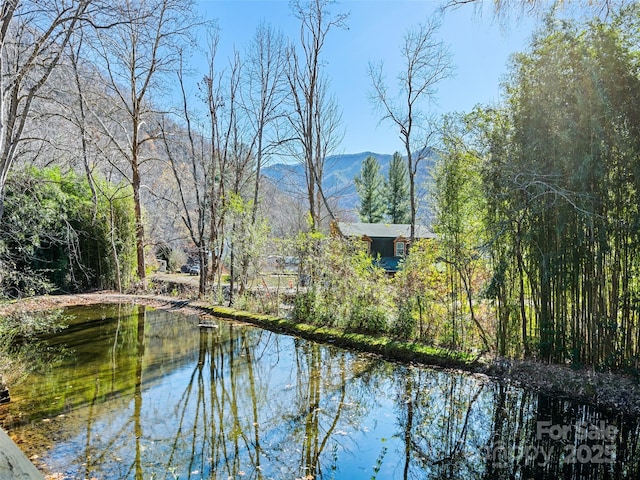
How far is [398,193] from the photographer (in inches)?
1075

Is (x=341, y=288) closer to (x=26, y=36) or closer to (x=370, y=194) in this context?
(x=26, y=36)

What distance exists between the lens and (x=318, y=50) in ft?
34.8

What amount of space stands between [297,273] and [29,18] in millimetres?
5752

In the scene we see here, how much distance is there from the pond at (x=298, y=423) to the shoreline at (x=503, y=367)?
17cm

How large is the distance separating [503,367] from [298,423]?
9.10 feet

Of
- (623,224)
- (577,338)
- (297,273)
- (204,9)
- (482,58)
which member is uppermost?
(204,9)

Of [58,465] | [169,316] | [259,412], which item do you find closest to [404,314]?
[259,412]

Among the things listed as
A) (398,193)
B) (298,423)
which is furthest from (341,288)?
(398,193)

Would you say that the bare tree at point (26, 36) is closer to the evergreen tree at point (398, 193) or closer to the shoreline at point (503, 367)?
the shoreline at point (503, 367)

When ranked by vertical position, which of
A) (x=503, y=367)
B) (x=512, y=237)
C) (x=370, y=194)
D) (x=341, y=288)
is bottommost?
(x=503, y=367)

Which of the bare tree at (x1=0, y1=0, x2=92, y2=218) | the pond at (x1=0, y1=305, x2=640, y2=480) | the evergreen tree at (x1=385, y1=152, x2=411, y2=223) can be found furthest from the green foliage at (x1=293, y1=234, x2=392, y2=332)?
the evergreen tree at (x1=385, y1=152, x2=411, y2=223)

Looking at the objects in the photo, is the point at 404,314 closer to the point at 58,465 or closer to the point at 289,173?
the point at 58,465

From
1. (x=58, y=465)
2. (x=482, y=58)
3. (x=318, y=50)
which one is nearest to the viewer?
(x=58, y=465)

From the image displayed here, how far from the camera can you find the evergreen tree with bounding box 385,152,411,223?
27.1m
